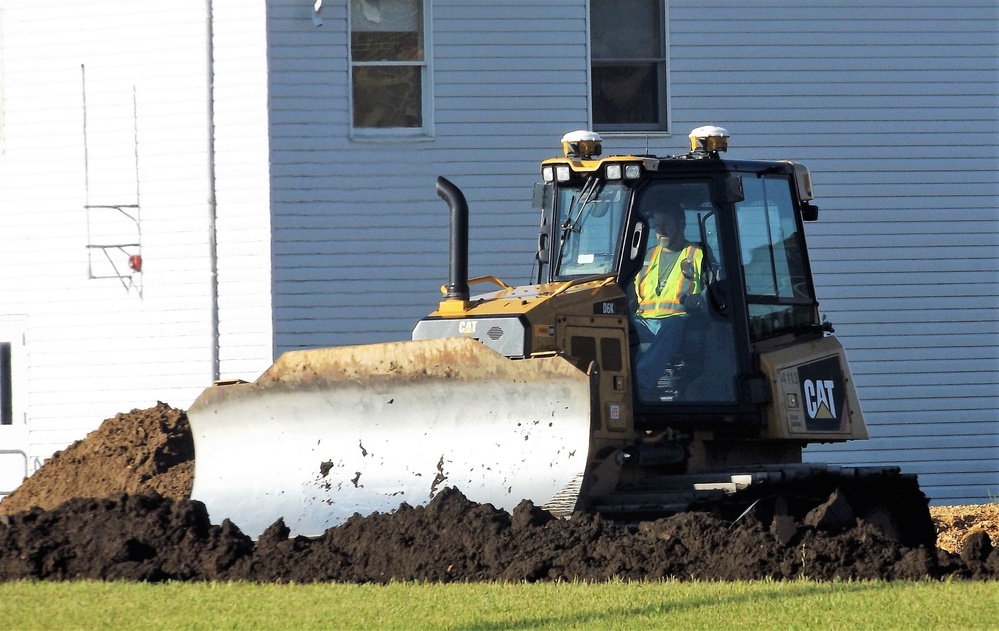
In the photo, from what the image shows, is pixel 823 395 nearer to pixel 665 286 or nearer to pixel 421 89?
pixel 665 286

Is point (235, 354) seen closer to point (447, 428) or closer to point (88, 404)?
point (88, 404)

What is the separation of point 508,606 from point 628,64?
33.5 ft

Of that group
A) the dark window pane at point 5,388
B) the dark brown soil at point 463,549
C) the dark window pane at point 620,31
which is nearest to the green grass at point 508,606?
the dark brown soil at point 463,549

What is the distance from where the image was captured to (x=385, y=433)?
1081 cm

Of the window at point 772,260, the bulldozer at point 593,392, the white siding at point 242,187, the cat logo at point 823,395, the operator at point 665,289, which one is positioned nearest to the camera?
the bulldozer at point 593,392

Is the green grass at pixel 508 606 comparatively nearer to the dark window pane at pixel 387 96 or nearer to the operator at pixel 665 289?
the operator at pixel 665 289

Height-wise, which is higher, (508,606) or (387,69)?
(387,69)

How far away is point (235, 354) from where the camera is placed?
16.7 meters

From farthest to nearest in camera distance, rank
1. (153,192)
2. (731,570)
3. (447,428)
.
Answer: (153,192), (447,428), (731,570)

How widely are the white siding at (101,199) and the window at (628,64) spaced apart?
14.6 feet

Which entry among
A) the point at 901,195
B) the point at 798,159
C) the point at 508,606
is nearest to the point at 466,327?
the point at 508,606

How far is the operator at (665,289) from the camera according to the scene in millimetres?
10672

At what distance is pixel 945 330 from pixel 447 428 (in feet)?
30.0

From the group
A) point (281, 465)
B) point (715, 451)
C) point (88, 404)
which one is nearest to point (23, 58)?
point (88, 404)
